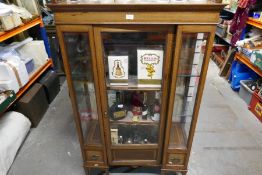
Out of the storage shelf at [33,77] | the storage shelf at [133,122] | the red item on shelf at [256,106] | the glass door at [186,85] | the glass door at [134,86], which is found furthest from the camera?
the red item on shelf at [256,106]

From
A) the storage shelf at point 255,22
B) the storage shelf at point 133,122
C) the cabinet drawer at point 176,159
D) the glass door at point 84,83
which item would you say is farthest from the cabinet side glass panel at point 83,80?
the storage shelf at point 255,22

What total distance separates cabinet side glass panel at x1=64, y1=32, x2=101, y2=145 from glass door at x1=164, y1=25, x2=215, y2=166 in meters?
0.53

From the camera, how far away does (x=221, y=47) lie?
387cm

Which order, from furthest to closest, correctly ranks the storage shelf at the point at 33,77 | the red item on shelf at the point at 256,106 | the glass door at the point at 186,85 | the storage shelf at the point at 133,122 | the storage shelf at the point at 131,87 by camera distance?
1. the red item on shelf at the point at 256,106
2. the storage shelf at the point at 33,77
3. the storage shelf at the point at 133,122
4. the storage shelf at the point at 131,87
5. the glass door at the point at 186,85

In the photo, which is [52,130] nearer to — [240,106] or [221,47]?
[240,106]

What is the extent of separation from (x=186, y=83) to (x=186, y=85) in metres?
0.02

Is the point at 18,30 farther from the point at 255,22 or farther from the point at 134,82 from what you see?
the point at 255,22

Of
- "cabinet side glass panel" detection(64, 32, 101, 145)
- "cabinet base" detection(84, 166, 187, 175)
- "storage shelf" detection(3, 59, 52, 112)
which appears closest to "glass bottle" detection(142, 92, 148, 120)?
"cabinet side glass panel" detection(64, 32, 101, 145)

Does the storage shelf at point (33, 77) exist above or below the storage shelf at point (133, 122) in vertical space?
below

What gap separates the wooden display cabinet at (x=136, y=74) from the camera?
105 cm

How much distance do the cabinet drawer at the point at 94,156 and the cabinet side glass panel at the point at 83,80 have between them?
0.09m

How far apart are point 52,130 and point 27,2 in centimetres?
158

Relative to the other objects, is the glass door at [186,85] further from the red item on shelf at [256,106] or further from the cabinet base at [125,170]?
the red item on shelf at [256,106]

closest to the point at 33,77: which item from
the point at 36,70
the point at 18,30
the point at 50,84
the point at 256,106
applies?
the point at 36,70
